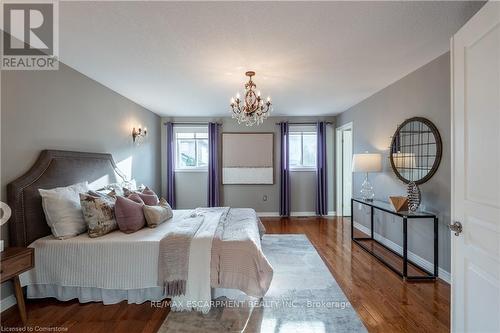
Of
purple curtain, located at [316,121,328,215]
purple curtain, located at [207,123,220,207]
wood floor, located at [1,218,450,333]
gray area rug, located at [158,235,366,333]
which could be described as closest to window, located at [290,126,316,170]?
purple curtain, located at [316,121,328,215]

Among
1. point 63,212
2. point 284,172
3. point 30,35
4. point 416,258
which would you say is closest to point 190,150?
point 284,172

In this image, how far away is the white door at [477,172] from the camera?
1.28m

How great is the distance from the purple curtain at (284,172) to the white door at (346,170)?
1295mm

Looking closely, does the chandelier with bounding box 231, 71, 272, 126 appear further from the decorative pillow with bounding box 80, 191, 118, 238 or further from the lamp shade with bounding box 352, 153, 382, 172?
the decorative pillow with bounding box 80, 191, 118, 238

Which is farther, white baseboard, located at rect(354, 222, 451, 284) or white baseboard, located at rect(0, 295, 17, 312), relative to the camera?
white baseboard, located at rect(354, 222, 451, 284)

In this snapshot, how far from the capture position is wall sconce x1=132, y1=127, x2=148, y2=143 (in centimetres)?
447

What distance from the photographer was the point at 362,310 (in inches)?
85.0

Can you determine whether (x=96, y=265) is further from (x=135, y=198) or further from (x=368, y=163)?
(x=368, y=163)

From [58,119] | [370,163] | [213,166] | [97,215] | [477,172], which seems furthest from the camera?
[213,166]

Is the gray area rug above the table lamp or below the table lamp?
below

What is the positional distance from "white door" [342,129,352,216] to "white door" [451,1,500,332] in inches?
163

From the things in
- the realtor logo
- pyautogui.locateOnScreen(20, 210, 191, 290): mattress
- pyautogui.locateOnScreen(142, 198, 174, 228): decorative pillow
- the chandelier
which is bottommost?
pyautogui.locateOnScreen(20, 210, 191, 290): mattress

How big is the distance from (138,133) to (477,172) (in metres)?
4.64

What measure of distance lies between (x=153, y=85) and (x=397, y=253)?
4.15m
